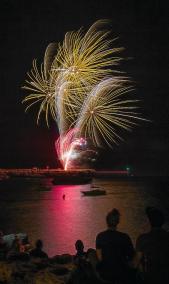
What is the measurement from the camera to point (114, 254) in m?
5.25

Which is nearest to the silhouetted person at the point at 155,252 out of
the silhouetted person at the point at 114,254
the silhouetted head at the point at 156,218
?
the silhouetted head at the point at 156,218

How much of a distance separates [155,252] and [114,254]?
52cm

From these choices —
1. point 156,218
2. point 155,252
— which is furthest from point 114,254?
point 156,218

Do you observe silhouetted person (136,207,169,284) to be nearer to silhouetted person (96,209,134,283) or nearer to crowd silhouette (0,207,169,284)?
crowd silhouette (0,207,169,284)

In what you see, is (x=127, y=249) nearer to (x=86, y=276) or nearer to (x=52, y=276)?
(x=86, y=276)

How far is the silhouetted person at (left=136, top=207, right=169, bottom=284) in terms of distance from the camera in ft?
16.7

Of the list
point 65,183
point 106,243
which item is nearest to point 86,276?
point 106,243

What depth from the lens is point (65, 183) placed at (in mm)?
149375

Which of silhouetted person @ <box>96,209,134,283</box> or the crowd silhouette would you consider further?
silhouetted person @ <box>96,209,134,283</box>

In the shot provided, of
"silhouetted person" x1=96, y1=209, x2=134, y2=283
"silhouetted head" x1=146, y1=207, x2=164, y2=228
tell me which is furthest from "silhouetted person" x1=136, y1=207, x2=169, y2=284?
"silhouetted person" x1=96, y1=209, x2=134, y2=283

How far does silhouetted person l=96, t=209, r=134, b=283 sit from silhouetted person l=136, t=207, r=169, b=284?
0.17 meters

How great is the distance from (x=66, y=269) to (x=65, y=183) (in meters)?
140

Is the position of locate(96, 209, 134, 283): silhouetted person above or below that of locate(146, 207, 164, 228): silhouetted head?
below

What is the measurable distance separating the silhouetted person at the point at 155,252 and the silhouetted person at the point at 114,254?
17 centimetres
